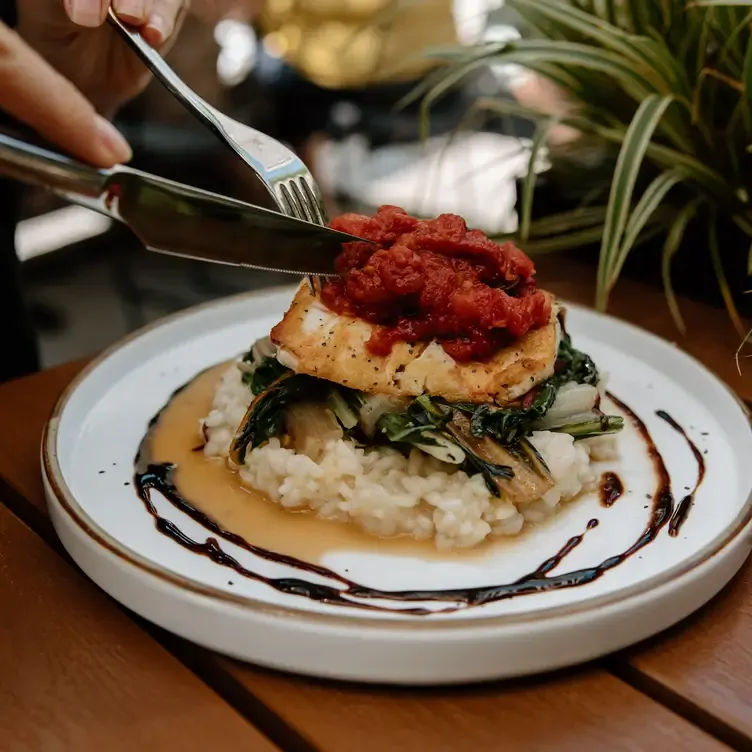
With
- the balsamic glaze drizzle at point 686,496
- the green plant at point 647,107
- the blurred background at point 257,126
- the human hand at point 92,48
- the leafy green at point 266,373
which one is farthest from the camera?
the blurred background at point 257,126

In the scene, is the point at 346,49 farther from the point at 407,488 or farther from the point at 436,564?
the point at 436,564

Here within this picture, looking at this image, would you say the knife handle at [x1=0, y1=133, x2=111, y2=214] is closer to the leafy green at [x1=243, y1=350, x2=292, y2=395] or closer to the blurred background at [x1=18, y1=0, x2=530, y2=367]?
the leafy green at [x1=243, y1=350, x2=292, y2=395]

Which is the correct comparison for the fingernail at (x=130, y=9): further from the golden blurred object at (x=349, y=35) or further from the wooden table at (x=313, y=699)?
the golden blurred object at (x=349, y=35)

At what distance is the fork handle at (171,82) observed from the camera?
1.68m

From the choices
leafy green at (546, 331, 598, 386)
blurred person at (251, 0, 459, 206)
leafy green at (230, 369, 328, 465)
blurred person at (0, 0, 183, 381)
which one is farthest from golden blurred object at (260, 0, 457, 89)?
leafy green at (230, 369, 328, 465)

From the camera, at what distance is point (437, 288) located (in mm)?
1591

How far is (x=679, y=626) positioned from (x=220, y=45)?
15.4ft

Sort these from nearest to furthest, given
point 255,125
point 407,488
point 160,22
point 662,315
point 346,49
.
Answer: point 407,488 → point 160,22 → point 662,315 → point 346,49 → point 255,125

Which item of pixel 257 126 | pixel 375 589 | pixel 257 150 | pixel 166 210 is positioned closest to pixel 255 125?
pixel 257 126

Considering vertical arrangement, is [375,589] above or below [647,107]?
below

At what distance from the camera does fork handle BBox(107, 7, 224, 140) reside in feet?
5.52

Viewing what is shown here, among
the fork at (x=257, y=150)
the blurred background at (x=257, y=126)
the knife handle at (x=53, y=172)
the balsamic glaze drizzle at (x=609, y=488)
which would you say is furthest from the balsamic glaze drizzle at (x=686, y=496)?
the blurred background at (x=257, y=126)

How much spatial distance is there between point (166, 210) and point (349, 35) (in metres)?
3.70

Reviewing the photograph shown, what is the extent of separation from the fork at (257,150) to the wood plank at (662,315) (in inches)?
41.5
